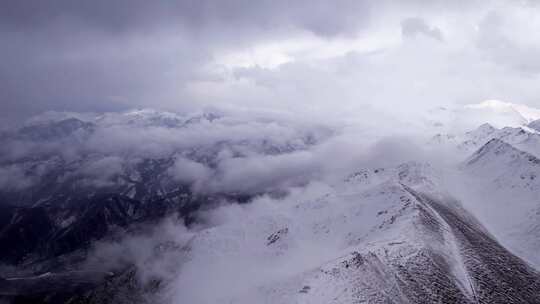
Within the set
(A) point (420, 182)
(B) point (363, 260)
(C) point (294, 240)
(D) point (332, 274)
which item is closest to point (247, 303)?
(D) point (332, 274)

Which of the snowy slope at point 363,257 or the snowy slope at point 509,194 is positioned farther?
the snowy slope at point 509,194

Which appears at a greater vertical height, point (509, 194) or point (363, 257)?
point (509, 194)

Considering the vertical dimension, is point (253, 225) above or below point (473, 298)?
below

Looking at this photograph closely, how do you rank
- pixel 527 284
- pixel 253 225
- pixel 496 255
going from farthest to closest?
pixel 253 225 → pixel 496 255 → pixel 527 284

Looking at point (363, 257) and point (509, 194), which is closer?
point (363, 257)

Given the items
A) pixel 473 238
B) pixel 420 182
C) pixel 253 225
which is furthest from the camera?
pixel 253 225

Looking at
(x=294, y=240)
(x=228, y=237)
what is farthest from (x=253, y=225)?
(x=294, y=240)

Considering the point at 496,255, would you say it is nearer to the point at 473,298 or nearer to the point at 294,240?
the point at 473,298

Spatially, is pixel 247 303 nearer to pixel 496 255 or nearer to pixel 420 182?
pixel 496 255

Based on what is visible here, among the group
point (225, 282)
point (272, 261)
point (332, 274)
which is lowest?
point (225, 282)

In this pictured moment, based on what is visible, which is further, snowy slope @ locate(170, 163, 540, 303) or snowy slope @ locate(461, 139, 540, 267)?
snowy slope @ locate(461, 139, 540, 267)

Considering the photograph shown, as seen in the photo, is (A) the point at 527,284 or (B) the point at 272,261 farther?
(B) the point at 272,261
